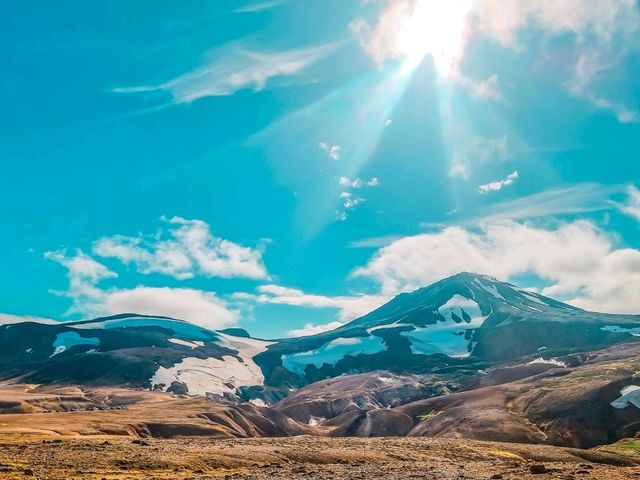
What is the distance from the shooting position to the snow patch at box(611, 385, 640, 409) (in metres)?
171

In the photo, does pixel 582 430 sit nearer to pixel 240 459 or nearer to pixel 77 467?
pixel 240 459

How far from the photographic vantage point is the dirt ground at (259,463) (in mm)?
56750

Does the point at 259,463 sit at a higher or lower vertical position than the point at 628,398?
lower

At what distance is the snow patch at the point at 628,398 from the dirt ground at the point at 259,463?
79904 mm

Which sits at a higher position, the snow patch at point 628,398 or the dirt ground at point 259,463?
the snow patch at point 628,398

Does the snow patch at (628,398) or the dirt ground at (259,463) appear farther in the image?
the snow patch at (628,398)

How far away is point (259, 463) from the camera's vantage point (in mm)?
75812

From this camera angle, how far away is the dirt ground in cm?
5675

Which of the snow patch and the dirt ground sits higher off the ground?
the snow patch

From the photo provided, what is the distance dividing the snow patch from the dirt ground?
79904mm

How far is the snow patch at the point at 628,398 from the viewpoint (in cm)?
17138

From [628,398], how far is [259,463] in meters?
143

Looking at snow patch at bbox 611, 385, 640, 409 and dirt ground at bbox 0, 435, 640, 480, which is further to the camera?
snow patch at bbox 611, 385, 640, 409

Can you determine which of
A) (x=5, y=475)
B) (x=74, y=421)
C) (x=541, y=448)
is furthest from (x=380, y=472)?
(x=74, y=421)
